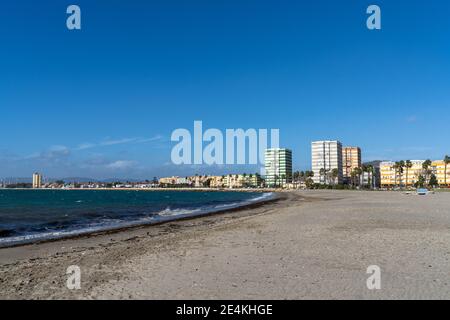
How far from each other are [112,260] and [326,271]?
20.7 feet

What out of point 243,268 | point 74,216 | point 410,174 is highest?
point 410,174

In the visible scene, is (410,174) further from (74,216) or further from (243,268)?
(243,268)

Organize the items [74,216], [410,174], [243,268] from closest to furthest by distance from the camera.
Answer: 1. [243,268]
2. [74,216]
3. [410,174]

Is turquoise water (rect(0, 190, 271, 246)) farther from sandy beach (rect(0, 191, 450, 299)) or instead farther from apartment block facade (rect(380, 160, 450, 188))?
apartment block facade (rect(380, 160, 450, 188))

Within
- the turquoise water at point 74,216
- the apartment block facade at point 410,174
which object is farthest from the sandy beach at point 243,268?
the apartment block facade at point 410,174

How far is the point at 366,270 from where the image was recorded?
9.26 meters

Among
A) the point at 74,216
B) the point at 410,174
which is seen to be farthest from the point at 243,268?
the point at 410,174

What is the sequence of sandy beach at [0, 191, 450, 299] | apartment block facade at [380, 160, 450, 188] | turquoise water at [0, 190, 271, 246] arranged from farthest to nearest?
apartment block facade at [380, 160, 450, 188] < turquoise water at [0, 190, 271, 246] < sandy beach at [0, 191, 450, 299]

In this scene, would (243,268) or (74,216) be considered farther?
(74,216)

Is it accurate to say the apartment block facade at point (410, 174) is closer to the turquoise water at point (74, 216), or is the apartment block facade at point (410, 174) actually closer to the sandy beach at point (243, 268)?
the turquoise water at point (74, 216)

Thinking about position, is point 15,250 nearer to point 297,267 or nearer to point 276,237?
point 276,237

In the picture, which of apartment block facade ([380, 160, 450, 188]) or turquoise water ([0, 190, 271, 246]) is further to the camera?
apartment block facade ([380, 160, 450, 188])

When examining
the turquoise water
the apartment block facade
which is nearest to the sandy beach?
the turquoise water

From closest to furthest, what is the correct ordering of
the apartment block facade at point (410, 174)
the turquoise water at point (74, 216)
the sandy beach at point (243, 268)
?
the sandy beach at point (243, 268)
the turquoise water at point (74, 216)
the apartment block facade at point (410, 174)
